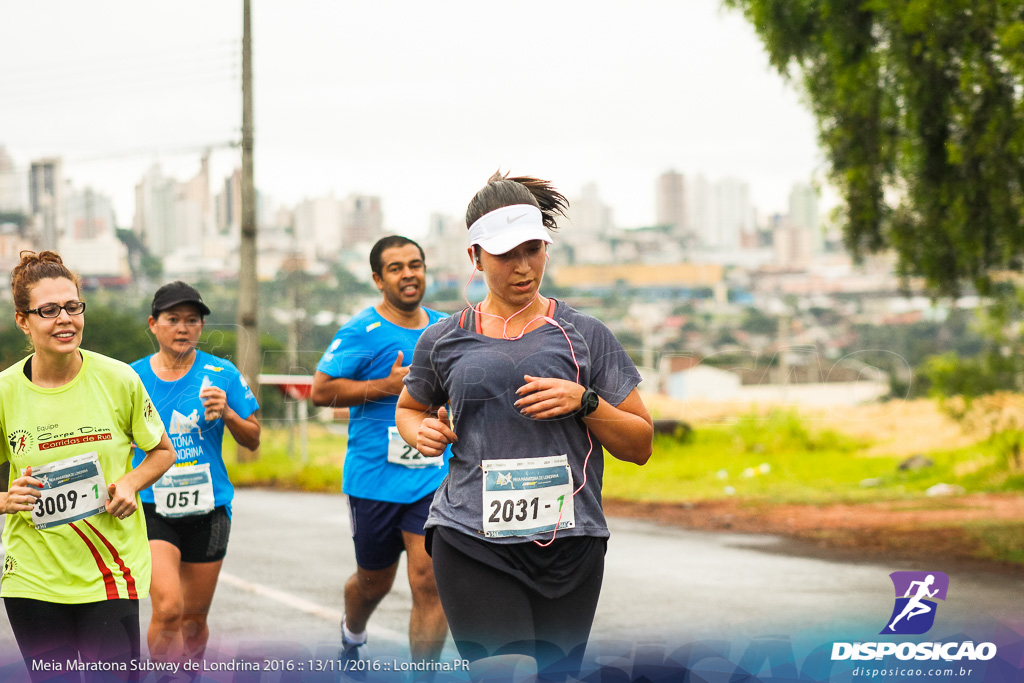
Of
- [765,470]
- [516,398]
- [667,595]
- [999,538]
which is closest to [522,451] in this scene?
[516,398]

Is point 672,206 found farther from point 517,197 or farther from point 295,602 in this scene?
point 517,197

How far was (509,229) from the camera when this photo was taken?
334 cm

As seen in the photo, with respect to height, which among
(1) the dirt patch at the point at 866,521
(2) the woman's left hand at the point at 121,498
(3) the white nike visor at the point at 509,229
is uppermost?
(3) the white nike visor at the point at 509,229

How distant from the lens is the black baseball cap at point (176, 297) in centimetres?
525

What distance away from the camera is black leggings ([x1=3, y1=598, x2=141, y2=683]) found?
12.5ft

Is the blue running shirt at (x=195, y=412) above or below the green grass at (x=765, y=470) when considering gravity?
above

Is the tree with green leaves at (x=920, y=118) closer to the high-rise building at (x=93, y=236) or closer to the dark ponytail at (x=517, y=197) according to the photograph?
the dark ponytail at (x=517, y=197)

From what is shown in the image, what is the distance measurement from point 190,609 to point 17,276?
208 centimetres

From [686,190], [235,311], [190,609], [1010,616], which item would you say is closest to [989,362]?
[1010,616]

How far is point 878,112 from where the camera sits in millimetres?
9672

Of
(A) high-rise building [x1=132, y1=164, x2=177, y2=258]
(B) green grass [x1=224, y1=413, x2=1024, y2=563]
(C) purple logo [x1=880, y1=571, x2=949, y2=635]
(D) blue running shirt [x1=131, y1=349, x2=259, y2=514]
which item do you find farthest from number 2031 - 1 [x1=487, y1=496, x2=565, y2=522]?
(A) high-rise building [x1=132, y1=164, x2=177, y2=258]

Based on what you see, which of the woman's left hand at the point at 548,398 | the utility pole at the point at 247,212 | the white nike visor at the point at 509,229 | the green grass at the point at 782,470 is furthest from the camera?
the utility pole at the point at 247,212

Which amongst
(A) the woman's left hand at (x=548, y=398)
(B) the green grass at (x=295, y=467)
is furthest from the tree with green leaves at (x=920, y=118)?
(B) the green grass at (x=295, y=467)

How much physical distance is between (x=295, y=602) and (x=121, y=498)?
4321mm
